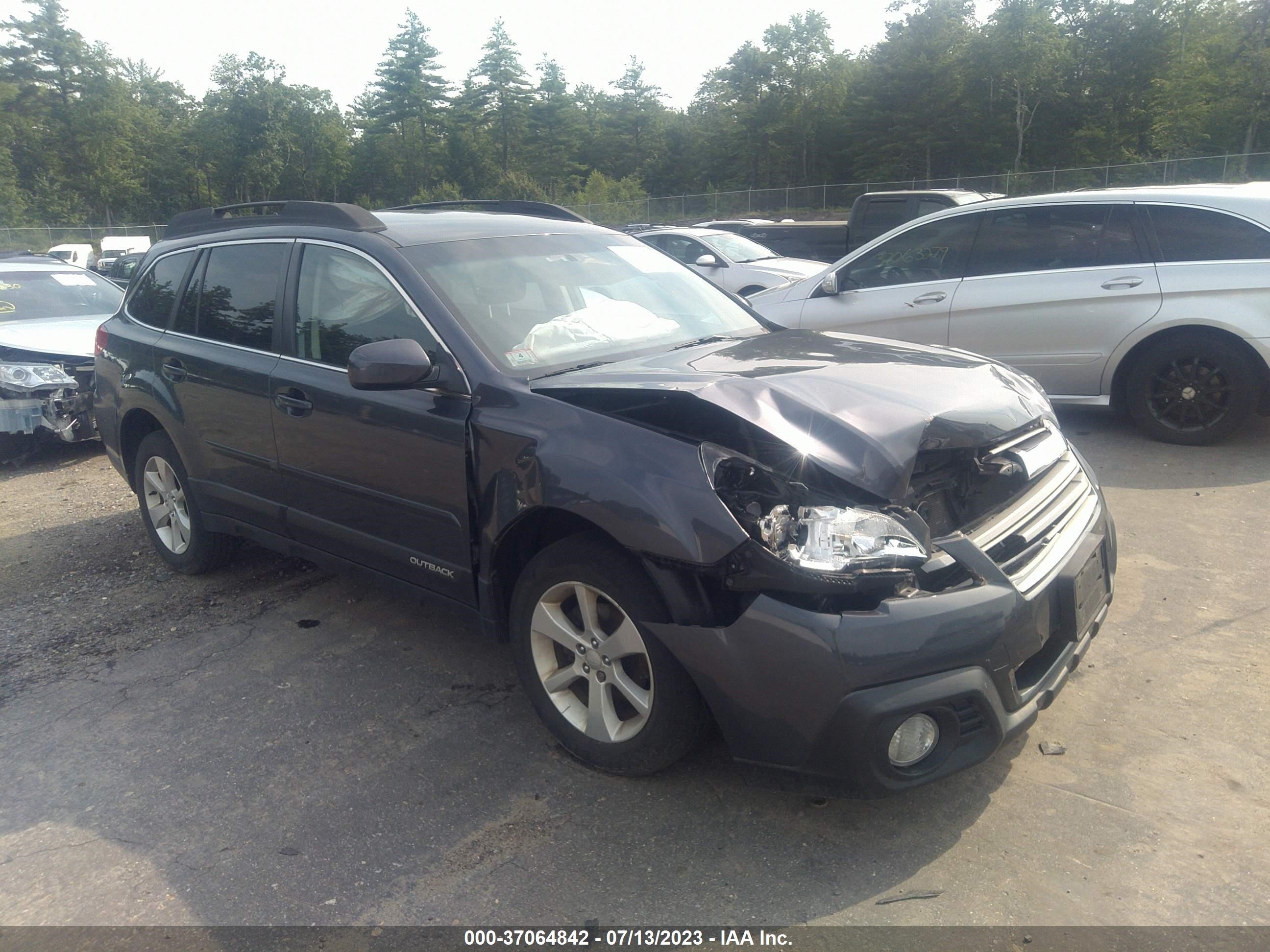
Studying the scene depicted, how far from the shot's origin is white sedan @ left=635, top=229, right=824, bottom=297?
12672 mm

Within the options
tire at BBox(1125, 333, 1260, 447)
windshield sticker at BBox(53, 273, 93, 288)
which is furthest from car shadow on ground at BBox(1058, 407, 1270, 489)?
windshield sticker at BBox(53, 273, 93, 288)

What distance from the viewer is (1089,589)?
3.07 metres

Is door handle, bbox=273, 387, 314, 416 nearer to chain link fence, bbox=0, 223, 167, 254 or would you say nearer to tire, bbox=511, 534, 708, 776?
tire, bbox=511, 534, 708, 776

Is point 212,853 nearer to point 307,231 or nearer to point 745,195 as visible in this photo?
point 307,231

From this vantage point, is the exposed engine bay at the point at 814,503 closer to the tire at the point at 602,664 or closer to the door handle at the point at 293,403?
the tire at the point at 602,664

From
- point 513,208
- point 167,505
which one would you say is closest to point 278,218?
point 513,208

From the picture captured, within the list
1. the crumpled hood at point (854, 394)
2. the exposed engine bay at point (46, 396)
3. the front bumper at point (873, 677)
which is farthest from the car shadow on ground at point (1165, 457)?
the exposed engine bay at point (46, 396)

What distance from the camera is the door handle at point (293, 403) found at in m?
4.04

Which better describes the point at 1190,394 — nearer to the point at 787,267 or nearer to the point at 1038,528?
the point at 1038,528

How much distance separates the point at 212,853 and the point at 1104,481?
5.29m

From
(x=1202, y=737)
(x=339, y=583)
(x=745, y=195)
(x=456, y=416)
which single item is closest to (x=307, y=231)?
(x=456, y=416)

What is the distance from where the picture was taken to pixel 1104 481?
5.92 metres

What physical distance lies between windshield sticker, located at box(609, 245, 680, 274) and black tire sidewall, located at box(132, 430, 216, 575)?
2555 mm

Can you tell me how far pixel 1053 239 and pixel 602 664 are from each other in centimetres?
549
